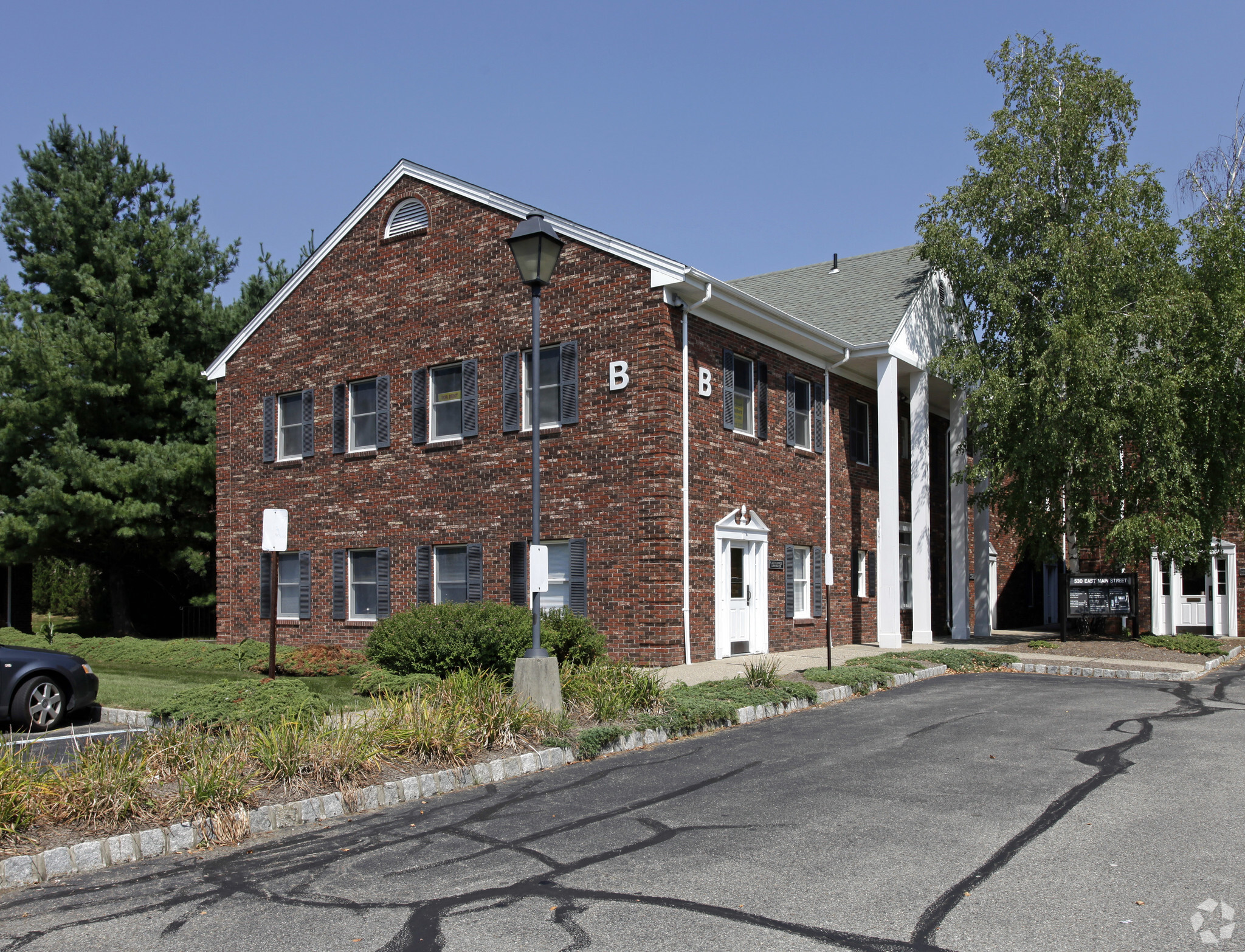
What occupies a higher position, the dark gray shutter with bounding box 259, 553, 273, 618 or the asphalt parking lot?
the dark gray shutter with bounding box 259, 553, 273, 618

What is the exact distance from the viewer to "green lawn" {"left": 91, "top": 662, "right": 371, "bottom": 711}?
1259cm

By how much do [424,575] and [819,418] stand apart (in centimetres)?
877

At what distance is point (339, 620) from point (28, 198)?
46.3 feet

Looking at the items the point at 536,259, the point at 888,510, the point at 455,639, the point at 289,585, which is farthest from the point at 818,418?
the point at 536,259

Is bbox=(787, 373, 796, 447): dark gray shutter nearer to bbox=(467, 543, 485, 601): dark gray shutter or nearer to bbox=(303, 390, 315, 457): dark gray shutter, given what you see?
bbox=(467, 543, 485, 601): dark gray shutter

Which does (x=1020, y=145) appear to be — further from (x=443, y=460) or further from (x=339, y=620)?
(x=339, y=620)

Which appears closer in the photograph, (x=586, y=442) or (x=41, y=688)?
(x=41, y=688)

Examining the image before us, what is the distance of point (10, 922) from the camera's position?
543 centimetres

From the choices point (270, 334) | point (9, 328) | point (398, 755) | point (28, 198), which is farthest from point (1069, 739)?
point (28, 198)

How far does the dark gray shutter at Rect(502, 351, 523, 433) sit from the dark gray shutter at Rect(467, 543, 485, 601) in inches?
88.4

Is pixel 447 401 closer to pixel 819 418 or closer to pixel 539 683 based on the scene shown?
pixel 819 418

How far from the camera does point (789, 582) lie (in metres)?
20.7

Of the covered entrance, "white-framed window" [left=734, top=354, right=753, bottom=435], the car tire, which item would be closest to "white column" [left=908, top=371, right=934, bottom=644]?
the covered entrance

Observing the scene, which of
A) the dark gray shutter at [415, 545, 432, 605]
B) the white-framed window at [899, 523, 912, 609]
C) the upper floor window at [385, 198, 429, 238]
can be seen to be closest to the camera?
the dark gray shutter at [415, 545, 432, 605]
